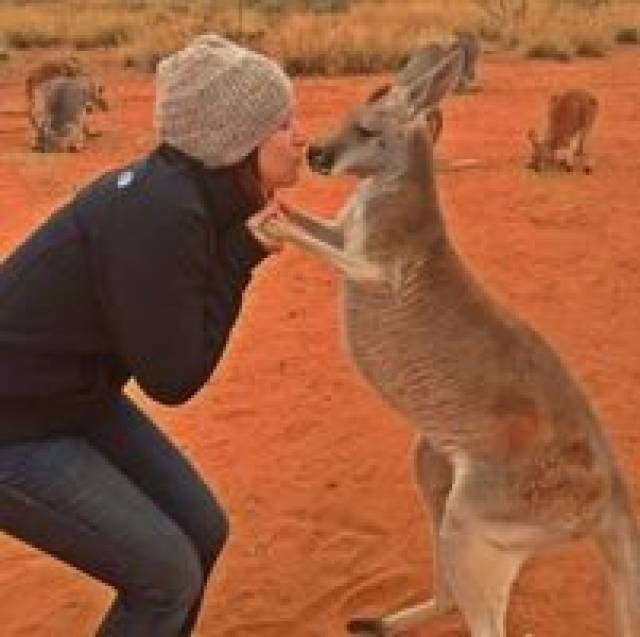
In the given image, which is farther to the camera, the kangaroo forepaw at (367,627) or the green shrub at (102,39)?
the green shrub at (102,39)

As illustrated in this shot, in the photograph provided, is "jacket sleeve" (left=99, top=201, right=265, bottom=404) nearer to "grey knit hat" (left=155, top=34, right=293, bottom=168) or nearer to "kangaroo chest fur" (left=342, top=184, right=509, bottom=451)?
"grey knit hat" (left=155, top=34, right=293, bottom=168)

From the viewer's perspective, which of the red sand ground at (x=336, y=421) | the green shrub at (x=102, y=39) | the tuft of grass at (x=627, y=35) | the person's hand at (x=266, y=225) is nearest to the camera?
the person's hand at (x=266, y=225)

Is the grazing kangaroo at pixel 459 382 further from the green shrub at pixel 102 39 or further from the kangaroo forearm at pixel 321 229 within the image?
the green shrub at pixel 102 39

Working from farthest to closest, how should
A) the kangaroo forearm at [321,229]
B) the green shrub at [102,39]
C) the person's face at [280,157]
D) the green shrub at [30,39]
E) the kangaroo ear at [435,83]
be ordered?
the green shrub at [102,39]
the green shrub at [30,39]
the kangaroo ear at [435,83]
the kangaroo forearm at [321,229]
the person's face at [280,157]

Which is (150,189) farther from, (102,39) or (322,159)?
(102,39)

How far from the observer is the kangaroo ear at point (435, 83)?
481 centimetres

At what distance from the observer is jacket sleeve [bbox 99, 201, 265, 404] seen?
12.0 feet

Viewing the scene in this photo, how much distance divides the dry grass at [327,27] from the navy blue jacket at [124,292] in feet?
55.7

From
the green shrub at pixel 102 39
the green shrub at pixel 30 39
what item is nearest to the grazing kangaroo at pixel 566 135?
the green shrub at pixel 102 39

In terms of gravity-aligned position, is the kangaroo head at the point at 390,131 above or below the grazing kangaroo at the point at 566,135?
above

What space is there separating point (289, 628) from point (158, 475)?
4.30 feet

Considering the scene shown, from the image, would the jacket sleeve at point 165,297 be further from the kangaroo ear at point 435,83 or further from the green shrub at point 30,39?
the green shrub at point 30,39

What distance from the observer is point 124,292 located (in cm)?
369

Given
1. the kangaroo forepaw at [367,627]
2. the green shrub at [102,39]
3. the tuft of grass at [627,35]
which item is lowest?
the green shrub at [102,39]
